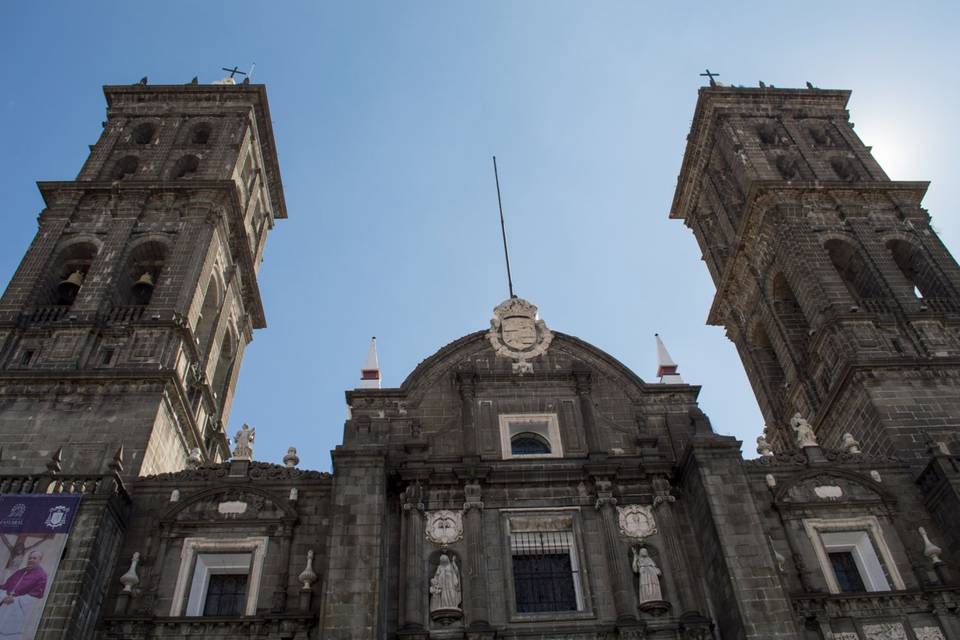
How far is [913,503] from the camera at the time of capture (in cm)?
2628

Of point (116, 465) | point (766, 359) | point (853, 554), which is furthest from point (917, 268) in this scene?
point (116, 465)

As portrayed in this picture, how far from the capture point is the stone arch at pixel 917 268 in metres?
36.1

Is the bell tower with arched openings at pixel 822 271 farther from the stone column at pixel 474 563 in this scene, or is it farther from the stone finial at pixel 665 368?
the stone column at pixel 474 563

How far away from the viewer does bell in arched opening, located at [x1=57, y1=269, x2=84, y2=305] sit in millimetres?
35031

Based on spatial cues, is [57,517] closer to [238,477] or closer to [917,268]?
[238,477]

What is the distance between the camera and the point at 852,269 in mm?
38406

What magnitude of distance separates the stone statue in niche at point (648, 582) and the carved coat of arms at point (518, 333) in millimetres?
7880

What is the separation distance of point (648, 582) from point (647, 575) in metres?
0.19

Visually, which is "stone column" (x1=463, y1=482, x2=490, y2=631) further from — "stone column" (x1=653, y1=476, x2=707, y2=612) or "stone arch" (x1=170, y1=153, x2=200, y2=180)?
"stone arch" (x1=170, y1=153, x2=200, y2=180)

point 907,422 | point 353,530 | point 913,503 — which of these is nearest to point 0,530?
point 353,530

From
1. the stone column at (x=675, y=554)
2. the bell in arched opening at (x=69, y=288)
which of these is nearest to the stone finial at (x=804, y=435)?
the stone column at (x=675, y=554)

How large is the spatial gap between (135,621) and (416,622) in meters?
6.95

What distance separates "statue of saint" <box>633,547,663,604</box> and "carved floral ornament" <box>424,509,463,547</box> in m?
4.81

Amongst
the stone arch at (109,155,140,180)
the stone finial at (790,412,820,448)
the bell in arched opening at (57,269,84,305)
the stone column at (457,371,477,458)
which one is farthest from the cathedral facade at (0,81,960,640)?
the stone arch at (109,155,140,180)
